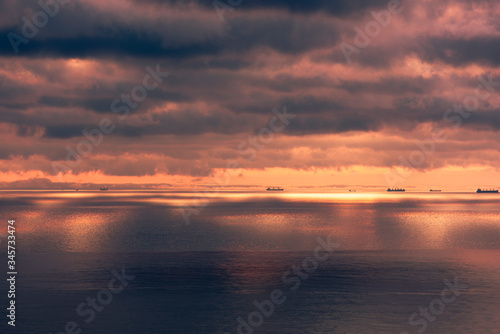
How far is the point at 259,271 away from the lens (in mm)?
45250

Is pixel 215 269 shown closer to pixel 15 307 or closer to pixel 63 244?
pixel 15 307

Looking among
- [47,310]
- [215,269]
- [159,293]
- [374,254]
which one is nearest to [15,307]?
[47,310]

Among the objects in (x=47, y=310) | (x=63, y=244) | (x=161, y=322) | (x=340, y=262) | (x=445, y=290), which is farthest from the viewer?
(x=63, y=244)

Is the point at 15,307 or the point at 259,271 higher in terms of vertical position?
the point at 259,271

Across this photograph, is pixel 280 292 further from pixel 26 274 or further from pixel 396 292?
pixel 26 274

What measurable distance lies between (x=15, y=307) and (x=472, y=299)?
2731 centimetres

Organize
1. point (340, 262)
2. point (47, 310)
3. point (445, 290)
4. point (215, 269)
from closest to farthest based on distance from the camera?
point (47, 310)
point (445, 290)
point (215, 269)
point (340, 262)

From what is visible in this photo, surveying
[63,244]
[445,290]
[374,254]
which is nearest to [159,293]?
[445,290]

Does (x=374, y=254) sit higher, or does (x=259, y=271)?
(x=374, y=254)

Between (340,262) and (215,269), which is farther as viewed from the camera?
(340,262)

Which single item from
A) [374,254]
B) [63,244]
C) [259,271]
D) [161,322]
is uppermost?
[63,244]

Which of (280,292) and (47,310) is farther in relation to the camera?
(280,292)

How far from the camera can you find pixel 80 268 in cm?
4684

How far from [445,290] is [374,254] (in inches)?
841
